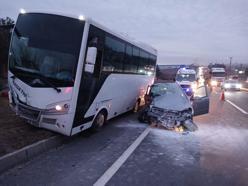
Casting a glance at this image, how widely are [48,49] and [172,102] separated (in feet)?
17.7

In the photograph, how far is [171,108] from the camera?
10.2 meters

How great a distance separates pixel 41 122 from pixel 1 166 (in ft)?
6.17

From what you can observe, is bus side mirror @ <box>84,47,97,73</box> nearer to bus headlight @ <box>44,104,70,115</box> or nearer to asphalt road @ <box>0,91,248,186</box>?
bus headlight @ <box>44,104,70,115</box>

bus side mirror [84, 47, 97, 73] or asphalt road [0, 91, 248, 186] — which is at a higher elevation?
bus side mirror [84, 47, 97, 73]

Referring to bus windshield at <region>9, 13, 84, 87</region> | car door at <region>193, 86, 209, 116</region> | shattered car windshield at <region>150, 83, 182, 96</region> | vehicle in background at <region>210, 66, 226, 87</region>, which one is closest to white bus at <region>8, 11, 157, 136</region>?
bus windshield at <region>9, 13, 84, 87</region>

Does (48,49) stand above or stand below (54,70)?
above

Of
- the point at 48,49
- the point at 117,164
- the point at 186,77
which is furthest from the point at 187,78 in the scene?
the point at 117,164

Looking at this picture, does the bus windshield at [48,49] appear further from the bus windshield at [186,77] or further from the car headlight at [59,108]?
the bus windshield at [186,77]

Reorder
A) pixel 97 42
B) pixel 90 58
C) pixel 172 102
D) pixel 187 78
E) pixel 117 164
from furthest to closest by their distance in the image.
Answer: pixel 187 78
pixel 172 102
pixel 97 42
pixel 90 58
pixel 117 164

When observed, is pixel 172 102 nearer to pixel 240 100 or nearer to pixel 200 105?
pixel 200 105

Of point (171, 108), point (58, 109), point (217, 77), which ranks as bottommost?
point (58, 109)

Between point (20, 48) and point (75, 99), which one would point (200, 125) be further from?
point (20, 48)

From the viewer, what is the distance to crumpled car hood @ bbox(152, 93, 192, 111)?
10.2 m

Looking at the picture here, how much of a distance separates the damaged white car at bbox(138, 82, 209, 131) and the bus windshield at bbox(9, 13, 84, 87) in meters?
4.45
